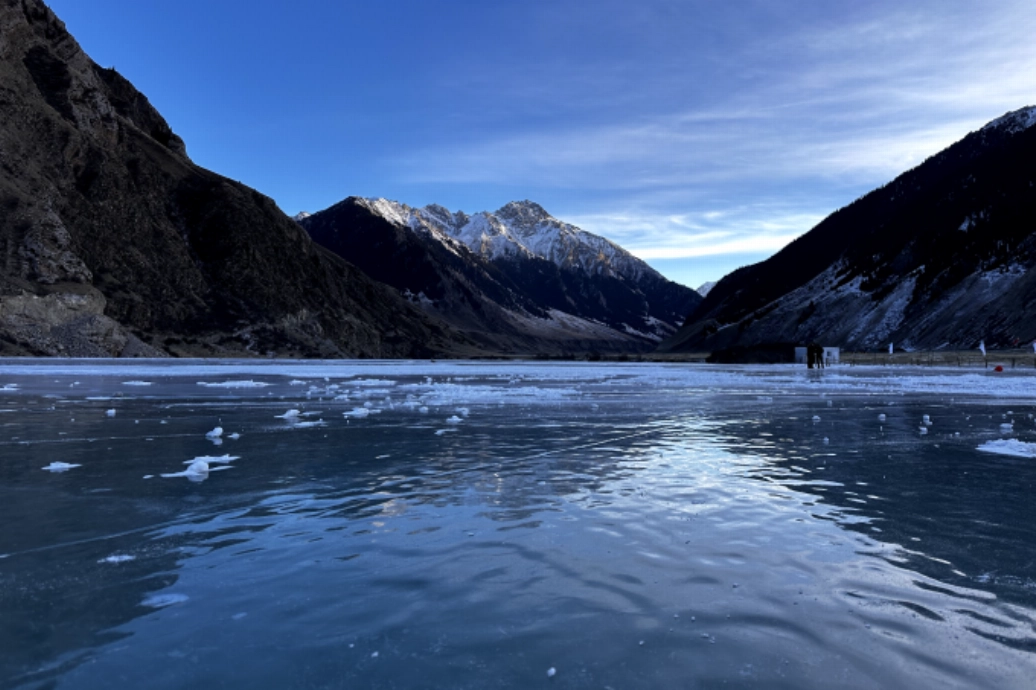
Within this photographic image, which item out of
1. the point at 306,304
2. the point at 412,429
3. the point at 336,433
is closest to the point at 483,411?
the point at 412,429

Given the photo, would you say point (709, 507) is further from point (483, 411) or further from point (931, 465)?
point (483, 411)

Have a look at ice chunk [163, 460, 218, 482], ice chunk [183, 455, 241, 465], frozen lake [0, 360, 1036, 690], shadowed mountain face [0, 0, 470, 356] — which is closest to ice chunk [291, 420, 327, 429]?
frozen lake [0, 360, 1036, 690]

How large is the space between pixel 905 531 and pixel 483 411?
1917 centimetres

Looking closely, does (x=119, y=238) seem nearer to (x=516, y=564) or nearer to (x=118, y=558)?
(x=118, y=558)

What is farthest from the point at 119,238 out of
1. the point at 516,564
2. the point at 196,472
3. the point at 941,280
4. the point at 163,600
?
the point at 941,280

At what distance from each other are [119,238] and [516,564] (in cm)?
14531

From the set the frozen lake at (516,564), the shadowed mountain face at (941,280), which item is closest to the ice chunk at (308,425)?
the frozen lake at (516,564)

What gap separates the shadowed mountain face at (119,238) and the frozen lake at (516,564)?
342 feet

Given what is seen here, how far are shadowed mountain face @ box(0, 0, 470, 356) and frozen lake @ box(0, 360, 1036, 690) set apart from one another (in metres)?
104

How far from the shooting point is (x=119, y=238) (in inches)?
5167

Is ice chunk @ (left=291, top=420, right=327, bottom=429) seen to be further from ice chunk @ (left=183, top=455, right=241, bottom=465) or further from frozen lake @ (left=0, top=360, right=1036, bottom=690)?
ice chunk @ (left=183, top=455, right=241, bottom=465)

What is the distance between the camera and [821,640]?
6160mm

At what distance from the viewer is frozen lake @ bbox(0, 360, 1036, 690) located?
5773mm

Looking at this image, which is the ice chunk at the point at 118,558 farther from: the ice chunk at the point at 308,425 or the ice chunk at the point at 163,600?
the ice chunk at the point at 308,425
